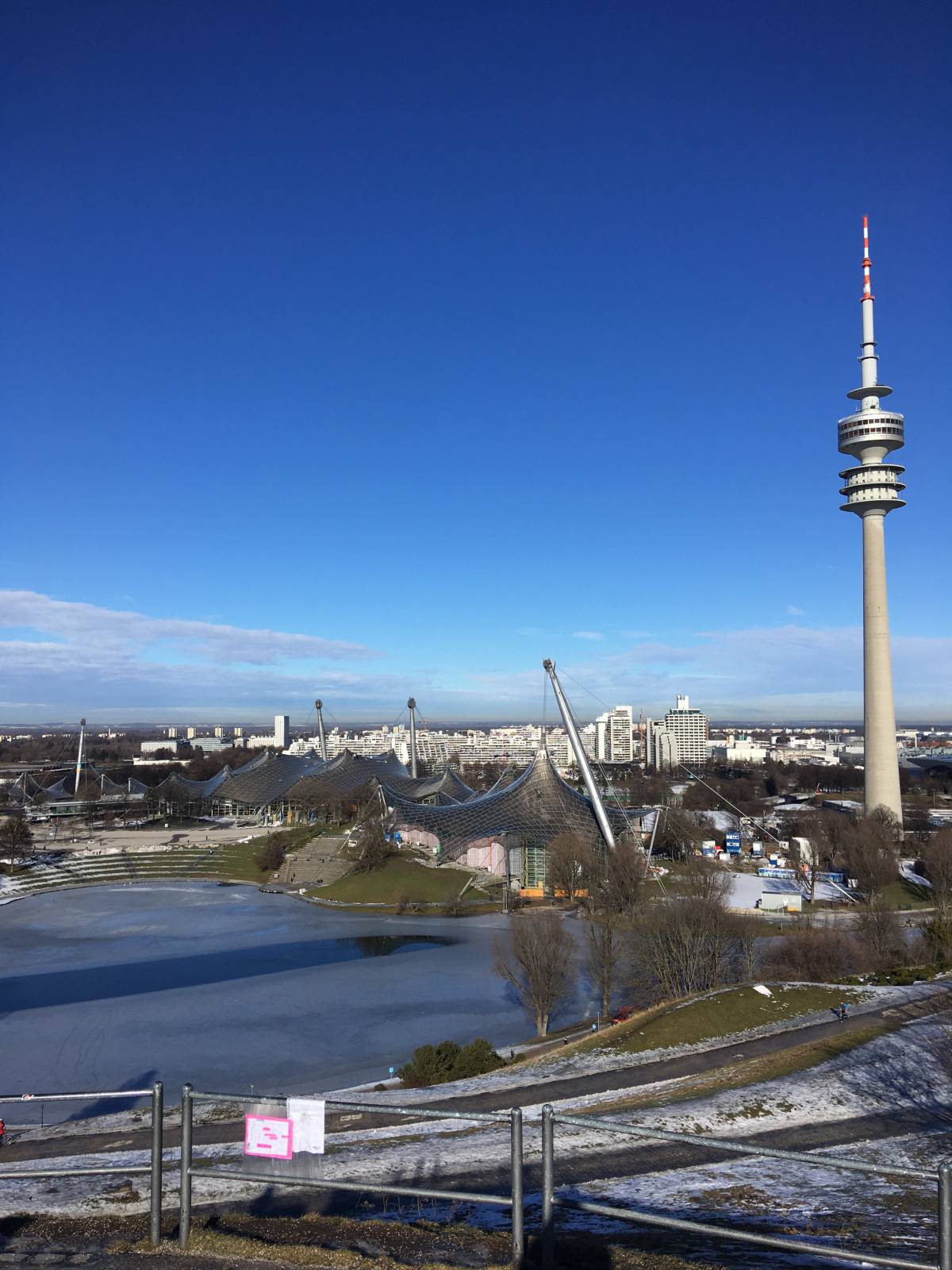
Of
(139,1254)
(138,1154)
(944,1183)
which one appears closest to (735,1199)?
(944,1183)

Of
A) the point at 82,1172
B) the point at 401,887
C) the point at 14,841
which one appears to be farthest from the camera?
the point at 14,841

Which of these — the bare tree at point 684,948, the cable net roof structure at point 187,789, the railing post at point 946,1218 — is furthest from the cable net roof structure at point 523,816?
the railing post at point 946,1218

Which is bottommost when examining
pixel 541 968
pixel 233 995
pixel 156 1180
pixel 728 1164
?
pixel 233 995

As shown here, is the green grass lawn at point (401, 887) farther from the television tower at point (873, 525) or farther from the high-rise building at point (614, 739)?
the high-rise building at point (614, 739)

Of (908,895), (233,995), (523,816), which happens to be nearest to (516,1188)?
(233,995)

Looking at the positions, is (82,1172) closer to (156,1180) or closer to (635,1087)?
(156,1180)

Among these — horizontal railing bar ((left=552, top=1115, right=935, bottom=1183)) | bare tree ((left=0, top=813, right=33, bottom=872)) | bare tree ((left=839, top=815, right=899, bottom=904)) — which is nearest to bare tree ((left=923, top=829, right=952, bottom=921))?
bare tree ((left=839, top=815, right=899, bottom=904))
